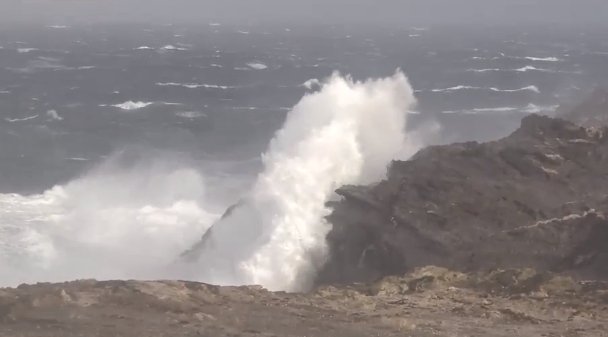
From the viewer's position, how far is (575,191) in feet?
62.1

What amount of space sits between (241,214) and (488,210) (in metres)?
10.4

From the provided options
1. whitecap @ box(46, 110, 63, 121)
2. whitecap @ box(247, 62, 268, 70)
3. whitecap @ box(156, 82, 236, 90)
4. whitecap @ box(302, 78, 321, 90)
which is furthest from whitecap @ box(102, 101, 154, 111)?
whitecap @ box(247, 62, 268, 70)

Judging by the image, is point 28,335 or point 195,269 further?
point 195,269

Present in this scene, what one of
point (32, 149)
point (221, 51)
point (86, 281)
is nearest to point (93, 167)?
point (32, 149)

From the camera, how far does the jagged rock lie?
56.7 feet

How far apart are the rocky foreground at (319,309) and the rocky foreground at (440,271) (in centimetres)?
3

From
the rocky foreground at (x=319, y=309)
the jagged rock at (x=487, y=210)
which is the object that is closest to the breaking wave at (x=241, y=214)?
the jagged rock at (x=487, y=210)

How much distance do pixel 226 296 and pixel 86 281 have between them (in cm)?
271

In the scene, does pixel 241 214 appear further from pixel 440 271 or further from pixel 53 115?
pixel 53 115

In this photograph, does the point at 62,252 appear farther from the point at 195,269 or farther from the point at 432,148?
the point at 432,148

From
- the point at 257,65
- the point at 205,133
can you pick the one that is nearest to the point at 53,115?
the point at 205,133

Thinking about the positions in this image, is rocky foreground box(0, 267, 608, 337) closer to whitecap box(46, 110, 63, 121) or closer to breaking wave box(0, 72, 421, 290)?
breaking wave box(0, 72, 421, 290)

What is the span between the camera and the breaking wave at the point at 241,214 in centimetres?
2330

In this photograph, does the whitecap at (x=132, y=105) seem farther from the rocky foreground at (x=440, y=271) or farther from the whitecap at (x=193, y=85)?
the rocky foreground at (x=440, y=271)
